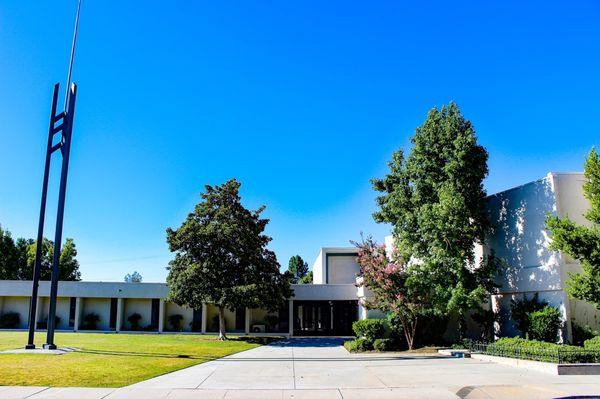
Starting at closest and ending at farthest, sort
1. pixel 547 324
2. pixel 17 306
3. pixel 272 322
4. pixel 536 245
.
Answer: pixel 547 324
pixel 536 245
pixel 272 322
pixel 17 306

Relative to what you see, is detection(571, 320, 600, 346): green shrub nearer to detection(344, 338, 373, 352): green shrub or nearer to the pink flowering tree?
the pink flowering tree

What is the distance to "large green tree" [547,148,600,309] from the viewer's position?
1531cm

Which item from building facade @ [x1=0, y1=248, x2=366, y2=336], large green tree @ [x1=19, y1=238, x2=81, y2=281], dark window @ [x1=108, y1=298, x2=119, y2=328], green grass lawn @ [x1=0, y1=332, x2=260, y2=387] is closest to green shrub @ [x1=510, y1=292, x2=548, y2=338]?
green grass lawn @ [x1=0, y1=332, x2=260, y2=387]

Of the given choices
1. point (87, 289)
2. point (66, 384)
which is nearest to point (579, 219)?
point (66, 384)

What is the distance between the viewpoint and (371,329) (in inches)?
859

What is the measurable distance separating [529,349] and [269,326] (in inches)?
855

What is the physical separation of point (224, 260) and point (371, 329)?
9534 millimetres

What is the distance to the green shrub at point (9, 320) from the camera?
117ft

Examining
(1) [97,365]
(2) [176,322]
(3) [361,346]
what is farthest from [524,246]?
(2) [176,322]

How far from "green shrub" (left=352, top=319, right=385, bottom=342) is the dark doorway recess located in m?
10.7

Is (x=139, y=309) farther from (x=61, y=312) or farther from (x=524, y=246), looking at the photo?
(x=524, y=246)

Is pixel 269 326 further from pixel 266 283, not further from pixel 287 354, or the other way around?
pixel 287 354

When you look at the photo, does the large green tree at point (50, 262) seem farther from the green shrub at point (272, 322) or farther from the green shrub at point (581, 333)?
the green shrub at point (581, 333)

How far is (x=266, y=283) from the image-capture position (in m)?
27.1
